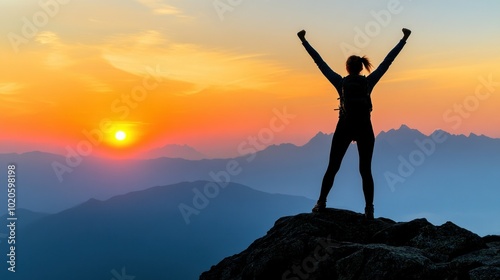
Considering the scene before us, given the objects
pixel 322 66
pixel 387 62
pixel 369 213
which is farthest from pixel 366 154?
pixel 322 66

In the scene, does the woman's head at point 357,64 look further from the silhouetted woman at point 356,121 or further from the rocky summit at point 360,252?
the rocky summit at point 360,252

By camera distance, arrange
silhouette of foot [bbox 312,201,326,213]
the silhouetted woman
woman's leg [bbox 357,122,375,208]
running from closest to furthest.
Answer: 1. the silhouetted woman
2. woman's leg [bbox 357,122,375,208]
3. silhouette of foot [bbox 312,201,326,213]

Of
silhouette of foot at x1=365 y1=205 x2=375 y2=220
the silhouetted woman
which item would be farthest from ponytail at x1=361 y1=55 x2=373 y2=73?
silhouette of foot at x1=365 y1=205 x2=375 y2=220

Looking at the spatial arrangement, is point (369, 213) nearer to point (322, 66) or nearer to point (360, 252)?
point (360, 252)

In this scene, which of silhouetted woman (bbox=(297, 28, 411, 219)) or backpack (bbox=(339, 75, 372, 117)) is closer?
backpack (bbox=(339, 75, 372, 117))

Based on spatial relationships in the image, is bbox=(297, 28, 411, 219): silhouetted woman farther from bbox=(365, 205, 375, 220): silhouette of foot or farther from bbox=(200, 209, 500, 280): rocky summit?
bbox=(200, 209, 500, 280): rocky summit

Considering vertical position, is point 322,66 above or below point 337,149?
above

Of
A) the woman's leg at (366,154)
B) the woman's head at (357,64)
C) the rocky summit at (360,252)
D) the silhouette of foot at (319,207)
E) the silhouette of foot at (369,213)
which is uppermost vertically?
the woman's head at (357,64)

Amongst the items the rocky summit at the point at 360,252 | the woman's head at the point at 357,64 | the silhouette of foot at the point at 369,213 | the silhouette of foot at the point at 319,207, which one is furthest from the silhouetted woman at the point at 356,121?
the rocky summit at the point at 360,252

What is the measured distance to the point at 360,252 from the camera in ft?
37.5

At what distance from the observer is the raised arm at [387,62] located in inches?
573

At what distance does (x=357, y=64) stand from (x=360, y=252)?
Answer: 18.5 feet

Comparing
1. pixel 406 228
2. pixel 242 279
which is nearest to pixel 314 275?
pixel 242 279

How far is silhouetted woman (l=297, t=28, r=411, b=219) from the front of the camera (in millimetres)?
14383
